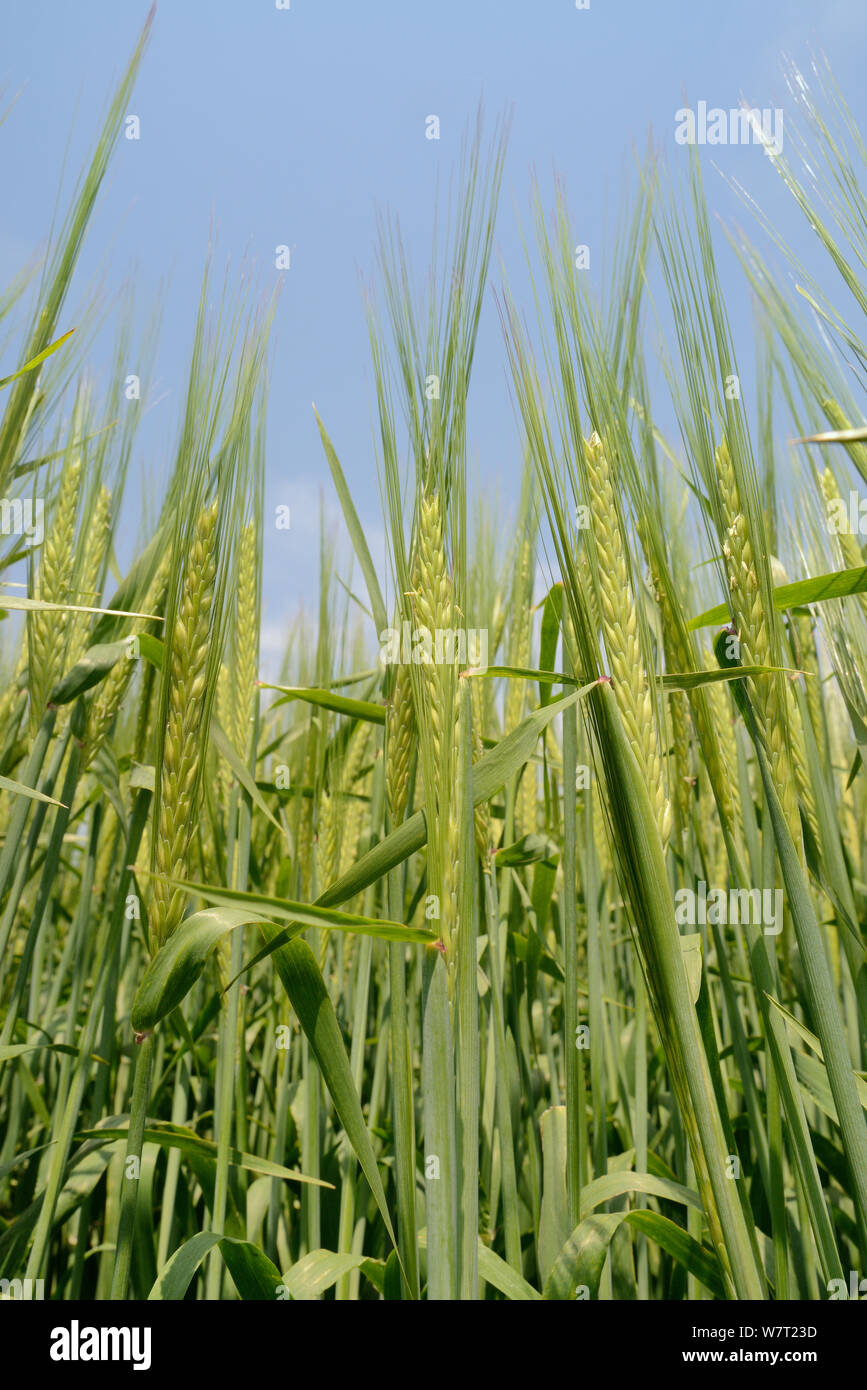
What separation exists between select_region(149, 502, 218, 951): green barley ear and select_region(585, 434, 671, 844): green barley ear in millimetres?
446

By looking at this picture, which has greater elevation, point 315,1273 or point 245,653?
point 245,653

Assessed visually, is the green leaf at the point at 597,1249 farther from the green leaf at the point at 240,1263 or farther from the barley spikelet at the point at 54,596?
the barley spikelet at the point at 54,596

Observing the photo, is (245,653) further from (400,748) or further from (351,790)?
(400,748)

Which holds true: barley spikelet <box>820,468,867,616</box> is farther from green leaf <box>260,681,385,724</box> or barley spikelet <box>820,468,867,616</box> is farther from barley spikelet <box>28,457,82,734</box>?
barley spikelet <box>28,457,82,734</box>

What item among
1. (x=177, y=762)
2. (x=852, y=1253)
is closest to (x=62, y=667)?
(x=177, y=762)

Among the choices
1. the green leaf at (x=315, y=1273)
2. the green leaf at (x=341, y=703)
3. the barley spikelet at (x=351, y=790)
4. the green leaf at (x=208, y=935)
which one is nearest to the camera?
the green leaf at (x=208, y=935)

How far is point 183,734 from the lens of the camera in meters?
0.87

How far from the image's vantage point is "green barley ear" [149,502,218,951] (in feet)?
2.76

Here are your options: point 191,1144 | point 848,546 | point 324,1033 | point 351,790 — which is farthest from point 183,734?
point 351,790

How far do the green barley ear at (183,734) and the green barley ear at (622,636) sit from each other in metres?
0.45

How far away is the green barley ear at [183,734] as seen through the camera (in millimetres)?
842

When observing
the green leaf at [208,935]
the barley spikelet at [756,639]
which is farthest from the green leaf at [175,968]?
the barley spikelet at [756,639]

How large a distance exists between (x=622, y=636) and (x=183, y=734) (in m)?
0.48

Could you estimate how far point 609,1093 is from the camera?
5.70ft
